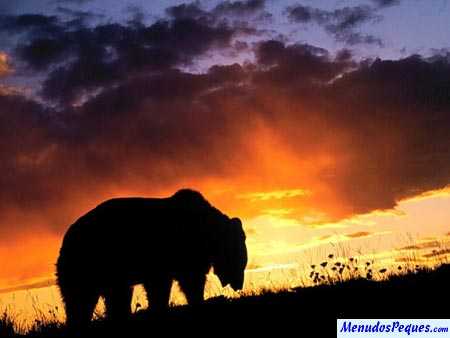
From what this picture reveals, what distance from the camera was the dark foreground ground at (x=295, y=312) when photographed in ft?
17.0

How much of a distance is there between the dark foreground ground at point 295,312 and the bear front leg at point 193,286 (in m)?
1.16

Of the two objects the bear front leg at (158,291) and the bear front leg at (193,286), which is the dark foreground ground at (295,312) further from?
the bear front leg at (193,286)

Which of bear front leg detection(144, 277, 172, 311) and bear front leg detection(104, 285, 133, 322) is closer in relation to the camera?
bear front leg detection(104, 285, 133, 322)

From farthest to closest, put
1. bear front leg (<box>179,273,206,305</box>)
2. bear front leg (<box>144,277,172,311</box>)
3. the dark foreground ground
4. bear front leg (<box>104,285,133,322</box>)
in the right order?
1. bear front leg (<box>179,273,206,305</box>)
2. bear front leg (<box>144,277,172,311</box>)
3. bear front leg (<box>104,285,133,322</box>)
4. the dark foreground ground

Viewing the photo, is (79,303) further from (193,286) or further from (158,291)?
(193,286)

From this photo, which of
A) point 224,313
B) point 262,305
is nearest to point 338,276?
point 262,305

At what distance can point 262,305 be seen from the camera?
600cm

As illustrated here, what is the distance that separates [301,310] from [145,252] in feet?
8.25

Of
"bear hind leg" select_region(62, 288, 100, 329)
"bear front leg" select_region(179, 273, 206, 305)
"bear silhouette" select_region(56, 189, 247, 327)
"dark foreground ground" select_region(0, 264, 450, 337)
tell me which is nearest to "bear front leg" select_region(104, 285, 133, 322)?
"bear silhouette" select_region(56, 189, 247, 327)

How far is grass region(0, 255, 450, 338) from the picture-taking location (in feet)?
17.2

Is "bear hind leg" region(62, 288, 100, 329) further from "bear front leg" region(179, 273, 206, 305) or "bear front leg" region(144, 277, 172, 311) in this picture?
"bear front leg" region(179, 273, 206, 305)

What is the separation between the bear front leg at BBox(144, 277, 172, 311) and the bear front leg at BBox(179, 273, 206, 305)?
0.25 metres

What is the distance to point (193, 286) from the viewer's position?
7.79 m


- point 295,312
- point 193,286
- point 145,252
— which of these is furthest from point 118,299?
point 295,312
